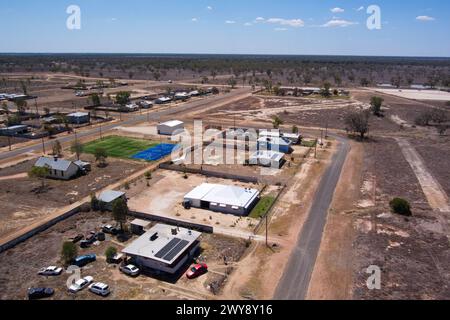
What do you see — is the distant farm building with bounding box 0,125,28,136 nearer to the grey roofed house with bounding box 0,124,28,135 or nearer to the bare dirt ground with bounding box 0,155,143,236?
the grey roofed house with bounding box 0,124,28,135

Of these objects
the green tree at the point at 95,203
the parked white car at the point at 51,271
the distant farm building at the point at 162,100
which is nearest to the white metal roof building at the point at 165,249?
the parked white car at the point at 51,271

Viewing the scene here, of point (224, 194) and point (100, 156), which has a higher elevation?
point (100, 156)

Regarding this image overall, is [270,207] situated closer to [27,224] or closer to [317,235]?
[317,235]

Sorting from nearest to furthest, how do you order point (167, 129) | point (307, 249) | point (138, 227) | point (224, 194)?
point (307, 249)
point (138, 227)
point (224, 194)
point (167, 129)

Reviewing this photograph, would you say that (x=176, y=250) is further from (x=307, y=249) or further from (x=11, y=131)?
(x=11, y=131)

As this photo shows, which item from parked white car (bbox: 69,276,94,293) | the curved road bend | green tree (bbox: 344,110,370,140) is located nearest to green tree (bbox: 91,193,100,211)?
parked white car (bbox: 69,276,94,293)

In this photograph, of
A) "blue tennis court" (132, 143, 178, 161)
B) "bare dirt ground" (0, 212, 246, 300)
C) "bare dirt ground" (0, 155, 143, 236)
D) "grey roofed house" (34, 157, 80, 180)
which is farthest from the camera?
"blue tennis court" (132, 143, 178, 161)

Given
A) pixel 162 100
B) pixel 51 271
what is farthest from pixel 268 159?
pixel 162 100
